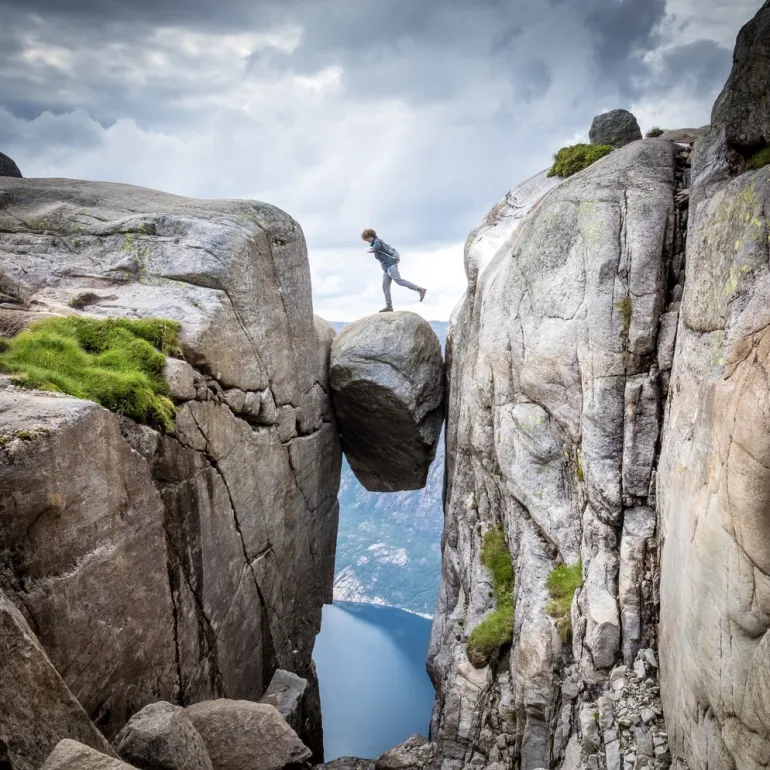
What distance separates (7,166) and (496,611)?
2379 cm

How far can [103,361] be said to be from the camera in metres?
13.5

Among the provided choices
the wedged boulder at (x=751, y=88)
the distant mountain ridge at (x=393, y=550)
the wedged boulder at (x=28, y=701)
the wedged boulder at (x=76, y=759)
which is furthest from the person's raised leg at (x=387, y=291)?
the distant mountain ridge at (x=393, y=550)

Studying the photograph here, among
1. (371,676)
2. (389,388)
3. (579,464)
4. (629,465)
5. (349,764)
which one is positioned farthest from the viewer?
(371,676)

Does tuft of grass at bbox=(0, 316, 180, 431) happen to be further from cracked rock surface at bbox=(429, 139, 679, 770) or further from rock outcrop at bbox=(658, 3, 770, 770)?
rock outcrop at bbox=(658, 3, 770, 770)

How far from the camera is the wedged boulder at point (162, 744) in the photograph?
29.5 feet

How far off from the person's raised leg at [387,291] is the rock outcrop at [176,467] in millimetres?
2918

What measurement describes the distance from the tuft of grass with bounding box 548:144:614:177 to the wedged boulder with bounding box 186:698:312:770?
17.5 m

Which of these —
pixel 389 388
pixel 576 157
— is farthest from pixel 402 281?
pixel 576 157

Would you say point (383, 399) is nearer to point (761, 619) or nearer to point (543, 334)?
point (543, 334)

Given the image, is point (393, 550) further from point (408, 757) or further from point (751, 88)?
point (751, 88)

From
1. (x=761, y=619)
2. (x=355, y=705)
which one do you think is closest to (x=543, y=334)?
(x=761, y=619)

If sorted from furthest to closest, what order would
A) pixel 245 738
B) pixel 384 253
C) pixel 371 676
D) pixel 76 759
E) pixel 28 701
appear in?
1. pixel 371 676
2. pixel 384 253
3. pixel 245 738
4. pixel 28 701
5. pixel 76 759

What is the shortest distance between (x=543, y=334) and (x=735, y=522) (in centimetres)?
855

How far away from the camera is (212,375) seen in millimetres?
16344
